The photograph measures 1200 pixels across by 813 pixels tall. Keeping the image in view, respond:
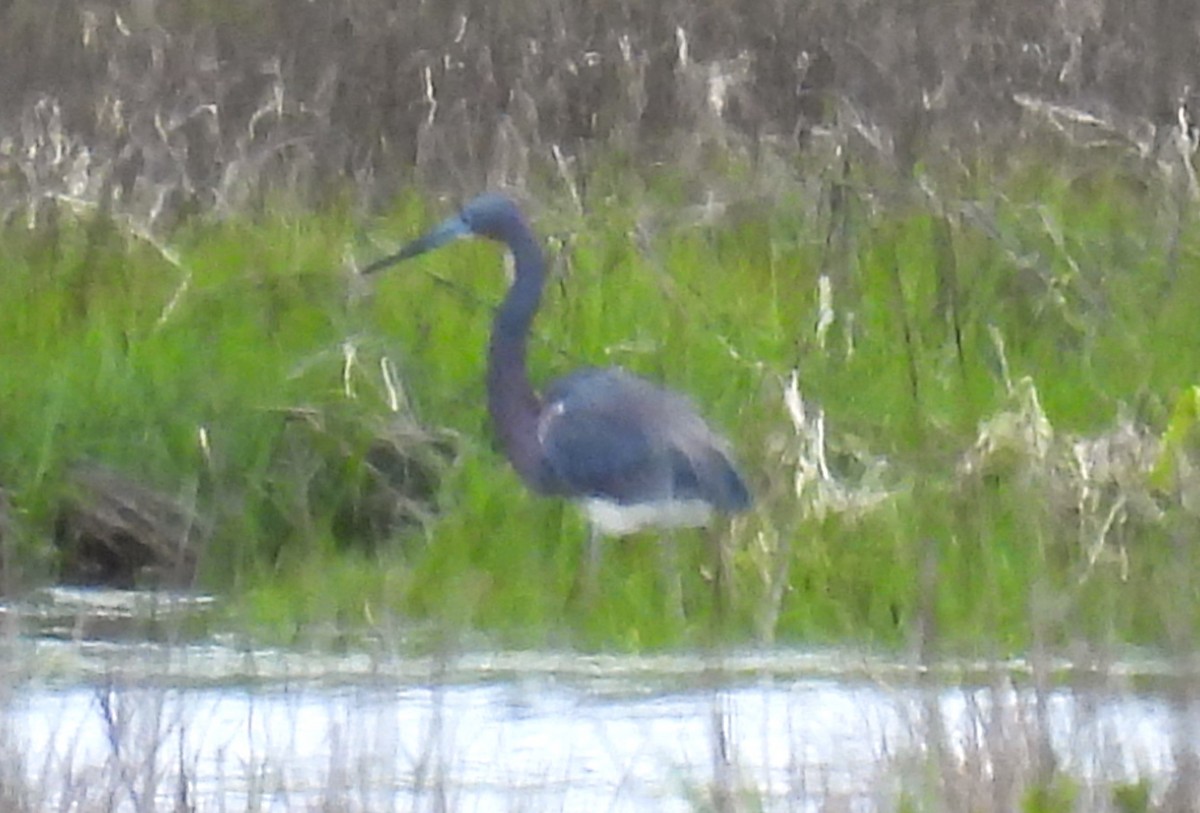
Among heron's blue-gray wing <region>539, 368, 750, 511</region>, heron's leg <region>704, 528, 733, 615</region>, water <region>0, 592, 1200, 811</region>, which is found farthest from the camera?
heron's blue-gray wing <region>539, 368, 750, 511</region>

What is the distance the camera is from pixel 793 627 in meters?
4.82

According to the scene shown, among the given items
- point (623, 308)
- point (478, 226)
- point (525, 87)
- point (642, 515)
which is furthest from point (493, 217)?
point (525, 87)

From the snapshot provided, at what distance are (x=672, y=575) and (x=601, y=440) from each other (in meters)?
0.65

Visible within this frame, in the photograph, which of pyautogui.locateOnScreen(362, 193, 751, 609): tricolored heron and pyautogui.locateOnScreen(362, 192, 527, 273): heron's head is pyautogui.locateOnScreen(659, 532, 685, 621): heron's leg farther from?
pyautogui.locateOnScreen(362, 192, 527, 273): heron's head

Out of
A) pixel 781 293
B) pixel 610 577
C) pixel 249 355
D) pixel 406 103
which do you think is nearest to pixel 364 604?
pixel 610 577

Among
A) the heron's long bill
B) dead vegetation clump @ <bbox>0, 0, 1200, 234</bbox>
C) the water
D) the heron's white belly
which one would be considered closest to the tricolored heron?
the heron's white belly

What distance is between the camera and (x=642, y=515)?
5.39 meters

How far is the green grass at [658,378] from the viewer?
16.1 ft

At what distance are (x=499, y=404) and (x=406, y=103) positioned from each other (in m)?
2.42

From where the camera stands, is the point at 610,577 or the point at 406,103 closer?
the point at 610,577

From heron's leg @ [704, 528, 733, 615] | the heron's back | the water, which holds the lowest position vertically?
the water

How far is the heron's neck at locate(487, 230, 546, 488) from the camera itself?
5727mm

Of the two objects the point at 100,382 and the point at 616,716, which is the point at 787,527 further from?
the point at 100,382

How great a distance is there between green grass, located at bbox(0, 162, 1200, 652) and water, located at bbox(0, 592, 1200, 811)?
237 millimetres
